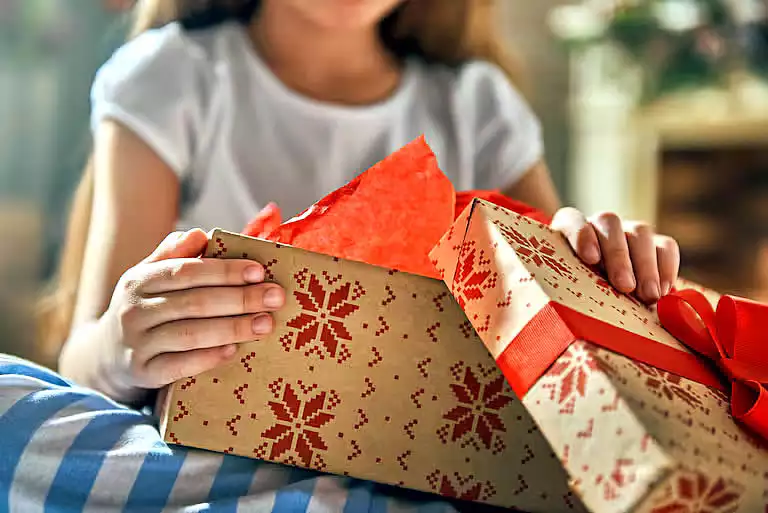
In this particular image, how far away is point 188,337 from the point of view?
16.7 inches

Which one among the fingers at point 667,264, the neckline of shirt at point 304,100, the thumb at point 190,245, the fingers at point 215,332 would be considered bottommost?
the neckline of shirt at point 304,100

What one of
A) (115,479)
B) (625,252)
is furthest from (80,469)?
(625,252)

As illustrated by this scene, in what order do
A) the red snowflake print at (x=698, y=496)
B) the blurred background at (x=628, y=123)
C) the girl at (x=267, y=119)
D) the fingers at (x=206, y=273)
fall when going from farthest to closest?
the blurred background at (x=628, y=123) → the girl at (x=267, y=119) → the fingers at (x=206, y=273) → the red snowflake print at (x=698, y=496)

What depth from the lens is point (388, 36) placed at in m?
1.00

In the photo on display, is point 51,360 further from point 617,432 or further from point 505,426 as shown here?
point 617,432

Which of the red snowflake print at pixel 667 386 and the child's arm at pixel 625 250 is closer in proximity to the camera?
the red snowflake print at pixel 667 386

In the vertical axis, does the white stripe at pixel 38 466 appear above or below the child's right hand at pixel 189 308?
below

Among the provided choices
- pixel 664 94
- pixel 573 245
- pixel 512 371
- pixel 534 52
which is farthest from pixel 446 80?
pixel 534 52

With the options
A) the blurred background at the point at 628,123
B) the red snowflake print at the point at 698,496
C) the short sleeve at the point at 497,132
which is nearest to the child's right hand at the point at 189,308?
the red snowflake print at the point at 698,496

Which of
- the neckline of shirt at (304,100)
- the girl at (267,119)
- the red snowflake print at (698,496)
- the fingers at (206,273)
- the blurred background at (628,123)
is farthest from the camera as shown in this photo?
the blurred background at (628,123)

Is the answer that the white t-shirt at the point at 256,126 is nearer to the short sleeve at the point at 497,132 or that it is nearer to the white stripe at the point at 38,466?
the short sleeve at the point at 497,132

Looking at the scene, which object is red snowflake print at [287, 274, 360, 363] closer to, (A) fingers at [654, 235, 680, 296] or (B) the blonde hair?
(A) fingers at [654, 235, 680, 296]

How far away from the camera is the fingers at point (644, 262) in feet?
1.57

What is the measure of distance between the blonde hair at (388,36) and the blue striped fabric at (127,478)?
0.47m
